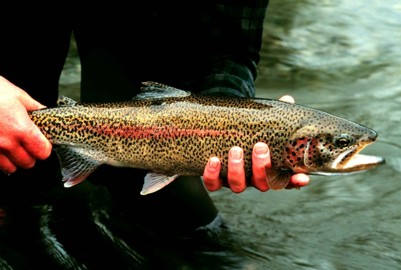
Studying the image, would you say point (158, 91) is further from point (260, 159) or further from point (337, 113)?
point (337, 113)

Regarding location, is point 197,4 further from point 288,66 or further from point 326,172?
point 288,66

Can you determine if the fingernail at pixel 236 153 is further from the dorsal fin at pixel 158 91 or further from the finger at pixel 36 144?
the finger at pixel 36 144

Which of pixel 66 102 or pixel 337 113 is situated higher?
pixel 66 102

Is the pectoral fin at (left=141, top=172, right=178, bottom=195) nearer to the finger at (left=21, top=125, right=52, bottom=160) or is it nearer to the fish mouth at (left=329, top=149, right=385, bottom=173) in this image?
the finger at (left=21, top=125, right=52, bottom=160)

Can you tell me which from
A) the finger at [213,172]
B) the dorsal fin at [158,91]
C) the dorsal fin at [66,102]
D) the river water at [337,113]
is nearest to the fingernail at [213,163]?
the finger at [213,172]

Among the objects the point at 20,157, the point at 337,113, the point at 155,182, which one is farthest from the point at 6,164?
the point at 337,113

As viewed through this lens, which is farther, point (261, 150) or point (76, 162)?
point (76, 162)

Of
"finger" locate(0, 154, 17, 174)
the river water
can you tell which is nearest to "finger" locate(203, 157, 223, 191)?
"finger" locate(0, 154, 17, 174)
